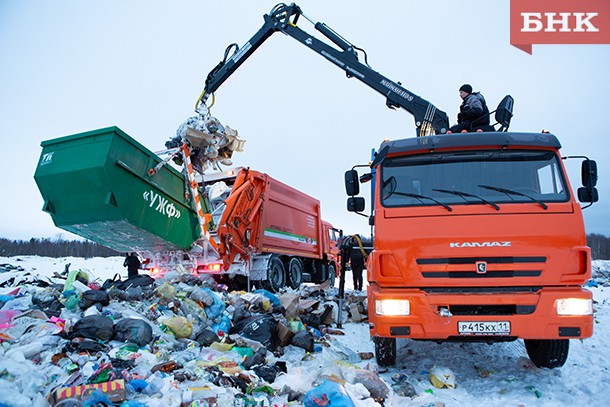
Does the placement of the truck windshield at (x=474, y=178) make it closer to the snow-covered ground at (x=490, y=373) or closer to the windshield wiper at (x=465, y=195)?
the windshield wiper at (x=465, y=195)

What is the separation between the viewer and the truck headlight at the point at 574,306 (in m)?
3.30

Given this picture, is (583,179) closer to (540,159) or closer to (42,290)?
(540,159)

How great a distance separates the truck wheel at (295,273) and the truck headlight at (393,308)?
18.7 ft

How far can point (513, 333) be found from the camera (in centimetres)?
334

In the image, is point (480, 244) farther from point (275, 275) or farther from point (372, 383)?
point (275, 275)

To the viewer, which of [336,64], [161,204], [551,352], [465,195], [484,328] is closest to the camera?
[484,328]

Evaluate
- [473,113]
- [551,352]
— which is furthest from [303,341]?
[473,113]

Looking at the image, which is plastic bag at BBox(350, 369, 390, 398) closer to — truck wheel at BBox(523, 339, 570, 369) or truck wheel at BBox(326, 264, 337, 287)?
truck wheel at BBox(523, 339, 570, 369)

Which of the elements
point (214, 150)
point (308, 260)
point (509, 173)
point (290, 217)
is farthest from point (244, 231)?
point (509, 173)

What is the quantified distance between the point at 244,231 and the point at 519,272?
4.93 meters

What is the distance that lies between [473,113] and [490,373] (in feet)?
10.3

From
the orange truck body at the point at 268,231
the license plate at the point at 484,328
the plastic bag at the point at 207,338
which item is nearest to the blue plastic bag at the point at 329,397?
the license plate at the point at 484,328

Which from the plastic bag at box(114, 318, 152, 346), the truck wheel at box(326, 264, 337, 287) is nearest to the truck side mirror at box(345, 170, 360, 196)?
the plastic bag at box(114, 318, 152, 346)

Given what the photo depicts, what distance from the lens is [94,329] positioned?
3623 mm
